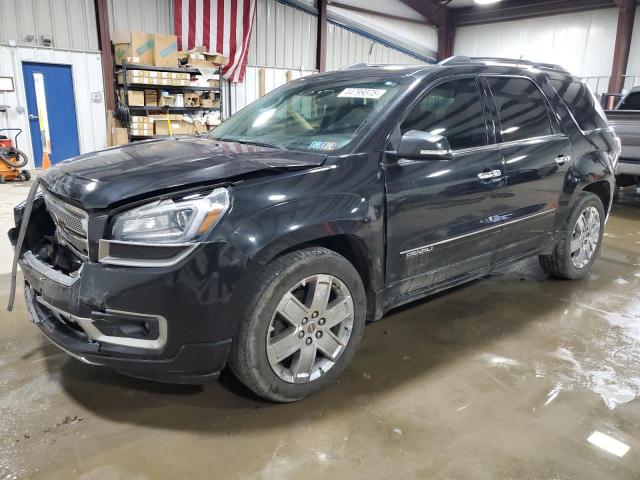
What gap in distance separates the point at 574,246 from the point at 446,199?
1.80 m

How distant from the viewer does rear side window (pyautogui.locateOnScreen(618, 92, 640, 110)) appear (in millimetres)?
7814

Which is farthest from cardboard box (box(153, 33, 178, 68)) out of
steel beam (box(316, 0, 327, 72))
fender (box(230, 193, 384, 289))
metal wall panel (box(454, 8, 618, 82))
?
metal wall panel (box(454, 8, 618, 82))

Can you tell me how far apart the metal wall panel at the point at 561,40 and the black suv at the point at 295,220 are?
13137mm

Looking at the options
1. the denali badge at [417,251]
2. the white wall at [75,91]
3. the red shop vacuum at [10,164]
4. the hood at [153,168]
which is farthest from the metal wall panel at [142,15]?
the denali badge at [417,251]

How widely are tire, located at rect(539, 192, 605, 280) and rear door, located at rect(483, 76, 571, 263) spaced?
0.95ft

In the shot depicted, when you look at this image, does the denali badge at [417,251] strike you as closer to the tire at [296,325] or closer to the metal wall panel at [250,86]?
the tire at [296,325]

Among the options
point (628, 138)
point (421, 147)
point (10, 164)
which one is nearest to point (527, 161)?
point (421, 147)

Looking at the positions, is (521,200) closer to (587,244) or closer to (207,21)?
(587,244)

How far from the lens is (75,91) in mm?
10094

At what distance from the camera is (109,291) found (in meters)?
1.83

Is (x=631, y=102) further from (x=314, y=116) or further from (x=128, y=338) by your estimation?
(x=128, y=338)

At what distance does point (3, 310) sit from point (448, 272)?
285 centimetres

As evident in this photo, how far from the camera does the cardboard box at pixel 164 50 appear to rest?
1002 centimetres

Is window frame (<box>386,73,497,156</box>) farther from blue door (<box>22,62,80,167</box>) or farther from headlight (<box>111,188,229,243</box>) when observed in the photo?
blue door (<box>22,62,80,167</box>)
